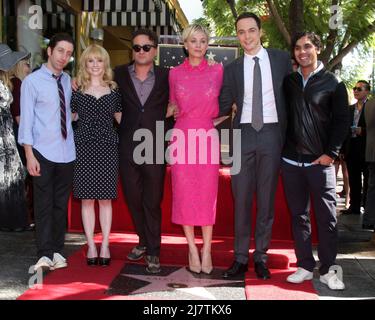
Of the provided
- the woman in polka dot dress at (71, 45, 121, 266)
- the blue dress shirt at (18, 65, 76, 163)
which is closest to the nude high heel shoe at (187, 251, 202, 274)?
the woman in polka dot dress at (71, 45, 121, 266)

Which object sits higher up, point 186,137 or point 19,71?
point 19,71

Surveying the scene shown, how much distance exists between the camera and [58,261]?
14.2 feet

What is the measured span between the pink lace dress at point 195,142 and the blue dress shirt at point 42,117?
89 centimetres

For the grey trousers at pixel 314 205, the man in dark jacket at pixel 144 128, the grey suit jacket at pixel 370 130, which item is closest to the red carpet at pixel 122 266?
the grey trousers at pixel 314 205

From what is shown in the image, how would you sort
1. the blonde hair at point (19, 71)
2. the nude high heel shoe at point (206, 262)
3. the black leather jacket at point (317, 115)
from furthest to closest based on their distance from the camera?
1. the blonde hair at point (19, 71)
2. the nude high heel shoe at point (206, 262)
3. the black leather jacket at point (317, 115)

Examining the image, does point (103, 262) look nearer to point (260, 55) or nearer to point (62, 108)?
point (62, 108)

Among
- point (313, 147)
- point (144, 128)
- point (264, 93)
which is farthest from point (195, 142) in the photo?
point (313, 147)

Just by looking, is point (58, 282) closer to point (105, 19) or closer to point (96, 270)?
point (96, 270)

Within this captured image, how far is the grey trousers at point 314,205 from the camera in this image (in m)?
3.96

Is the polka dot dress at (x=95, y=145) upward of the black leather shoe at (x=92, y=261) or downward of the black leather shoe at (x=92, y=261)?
upward

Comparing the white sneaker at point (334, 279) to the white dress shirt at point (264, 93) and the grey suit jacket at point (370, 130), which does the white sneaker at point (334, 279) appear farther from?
the grey suit jacket at point (370, 130)

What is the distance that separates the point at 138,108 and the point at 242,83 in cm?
83

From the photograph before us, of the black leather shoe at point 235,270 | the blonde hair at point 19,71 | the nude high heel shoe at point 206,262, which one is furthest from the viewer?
the blonde hair at point 19,71

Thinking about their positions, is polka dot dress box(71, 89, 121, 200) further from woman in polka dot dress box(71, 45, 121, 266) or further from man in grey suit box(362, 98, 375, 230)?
man in grey suit box(362, 98, 375, 230)
